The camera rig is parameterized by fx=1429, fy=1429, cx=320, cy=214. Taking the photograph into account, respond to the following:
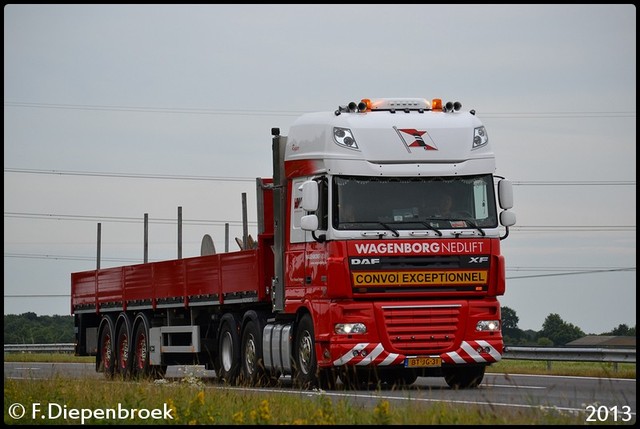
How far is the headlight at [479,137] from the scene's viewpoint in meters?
21.4

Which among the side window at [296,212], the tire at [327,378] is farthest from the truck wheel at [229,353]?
the side window at [296,212]

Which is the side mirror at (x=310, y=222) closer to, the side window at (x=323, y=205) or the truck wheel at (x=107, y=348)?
the side window at (x=323, y=205)

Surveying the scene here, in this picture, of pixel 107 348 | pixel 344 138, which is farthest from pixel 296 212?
pixel 107 348

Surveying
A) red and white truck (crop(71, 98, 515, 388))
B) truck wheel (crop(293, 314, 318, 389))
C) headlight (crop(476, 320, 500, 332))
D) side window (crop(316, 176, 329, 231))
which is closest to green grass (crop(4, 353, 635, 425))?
truck wheel (crop(293, 314, 318, 389))

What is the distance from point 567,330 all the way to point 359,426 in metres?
51.3

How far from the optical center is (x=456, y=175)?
2098 cm

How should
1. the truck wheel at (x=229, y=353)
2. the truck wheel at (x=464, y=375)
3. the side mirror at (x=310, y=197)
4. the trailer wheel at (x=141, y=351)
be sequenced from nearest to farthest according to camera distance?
the side mirror at (x=310, y=197) → the truck wheel at (x=464, y=375) → the truck wheel at (x=229, y=353) → the trailer wheel at (x=141, y=351)

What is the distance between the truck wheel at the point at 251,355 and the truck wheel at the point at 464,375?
10.3ft

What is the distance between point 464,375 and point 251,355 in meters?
3.87

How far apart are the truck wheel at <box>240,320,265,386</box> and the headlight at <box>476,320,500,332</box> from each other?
13.0 ft

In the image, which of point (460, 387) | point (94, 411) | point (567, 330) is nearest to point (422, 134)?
point (460, 387)

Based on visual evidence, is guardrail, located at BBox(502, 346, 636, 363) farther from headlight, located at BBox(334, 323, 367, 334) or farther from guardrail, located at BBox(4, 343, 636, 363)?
headlight, located at BBox(334, 323, 367, 334)

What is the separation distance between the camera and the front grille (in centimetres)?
2072

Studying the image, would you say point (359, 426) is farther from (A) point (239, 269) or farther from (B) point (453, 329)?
(A) point (239, 269)
